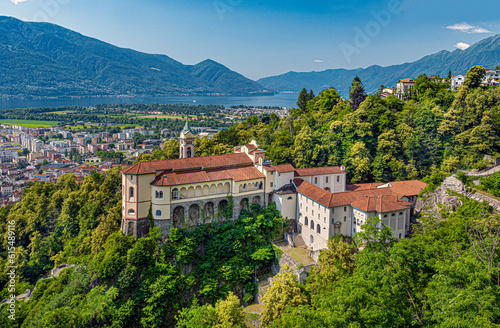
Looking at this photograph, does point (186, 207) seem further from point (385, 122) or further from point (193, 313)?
point (385, 122)

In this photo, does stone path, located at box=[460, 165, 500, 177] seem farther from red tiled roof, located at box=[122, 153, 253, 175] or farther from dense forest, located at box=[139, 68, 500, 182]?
red tiled roof, located at box=[122, 153, 253, 175]

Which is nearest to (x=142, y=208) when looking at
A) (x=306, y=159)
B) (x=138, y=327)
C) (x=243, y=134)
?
(x=138, y=327)

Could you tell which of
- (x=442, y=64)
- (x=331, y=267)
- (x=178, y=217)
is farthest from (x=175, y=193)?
(x=442, y=64)

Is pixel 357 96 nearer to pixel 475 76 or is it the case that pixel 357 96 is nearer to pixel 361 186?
pixel 475 76

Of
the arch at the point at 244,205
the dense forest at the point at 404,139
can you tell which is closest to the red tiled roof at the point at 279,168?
the arch at the point at 244,205

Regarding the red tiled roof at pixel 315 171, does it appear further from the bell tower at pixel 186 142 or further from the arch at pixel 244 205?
the bell tower at pixel 186 142

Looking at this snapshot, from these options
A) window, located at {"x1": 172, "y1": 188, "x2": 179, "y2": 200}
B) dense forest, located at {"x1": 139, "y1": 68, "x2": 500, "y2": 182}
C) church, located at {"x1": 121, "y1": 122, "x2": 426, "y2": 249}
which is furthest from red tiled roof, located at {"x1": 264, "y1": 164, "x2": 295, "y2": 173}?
window, located at {"x1": 172, "y1": 188, "x2": 179, "y2": 200}
